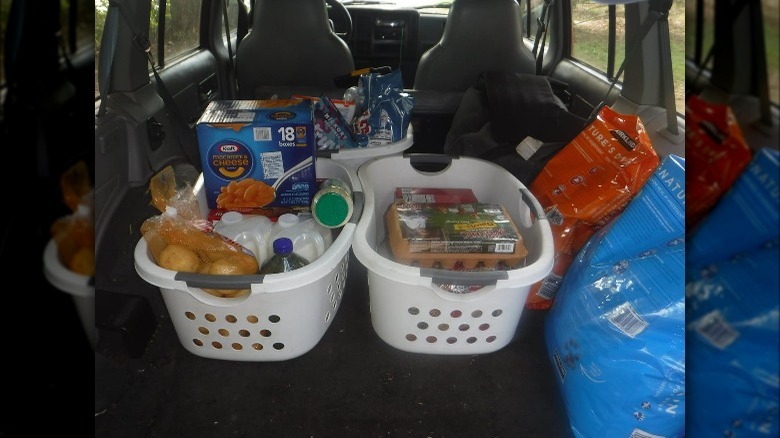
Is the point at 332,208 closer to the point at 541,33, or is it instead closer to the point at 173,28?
the point at 173,28

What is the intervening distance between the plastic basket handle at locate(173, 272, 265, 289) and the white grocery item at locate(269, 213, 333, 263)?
21 cm

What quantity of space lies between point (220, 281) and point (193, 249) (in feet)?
0.50

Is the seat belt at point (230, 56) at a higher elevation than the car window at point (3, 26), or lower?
lower

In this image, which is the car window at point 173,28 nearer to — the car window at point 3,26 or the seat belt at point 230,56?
the seat belt at point 230,56

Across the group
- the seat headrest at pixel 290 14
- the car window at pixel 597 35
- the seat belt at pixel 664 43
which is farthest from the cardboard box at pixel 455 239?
the seat headrest at pixel 290 14

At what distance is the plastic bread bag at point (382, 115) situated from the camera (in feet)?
5.31

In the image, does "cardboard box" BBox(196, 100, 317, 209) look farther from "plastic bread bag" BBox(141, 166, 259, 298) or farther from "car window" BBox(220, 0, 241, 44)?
"car window" BBox(220, 0, 241, 44)

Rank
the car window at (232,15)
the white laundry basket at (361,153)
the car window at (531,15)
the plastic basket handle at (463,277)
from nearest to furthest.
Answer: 1. the plastic basket handle at (463,277)
2. the white laundry basket at (361,153)
3. the car window at (232,15)
4. the car window at (531,15)

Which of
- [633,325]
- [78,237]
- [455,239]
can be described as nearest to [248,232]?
[455,239]

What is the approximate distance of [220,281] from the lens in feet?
3.27

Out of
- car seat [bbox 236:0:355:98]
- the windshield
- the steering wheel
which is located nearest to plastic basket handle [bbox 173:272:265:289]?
car seat [bbox 236:0:355:98]

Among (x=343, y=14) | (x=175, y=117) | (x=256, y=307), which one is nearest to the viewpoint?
(x=256, y=307)

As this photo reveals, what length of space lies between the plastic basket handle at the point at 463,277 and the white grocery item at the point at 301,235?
29 cm

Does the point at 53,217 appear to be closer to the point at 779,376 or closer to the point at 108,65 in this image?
the point at 779,376
